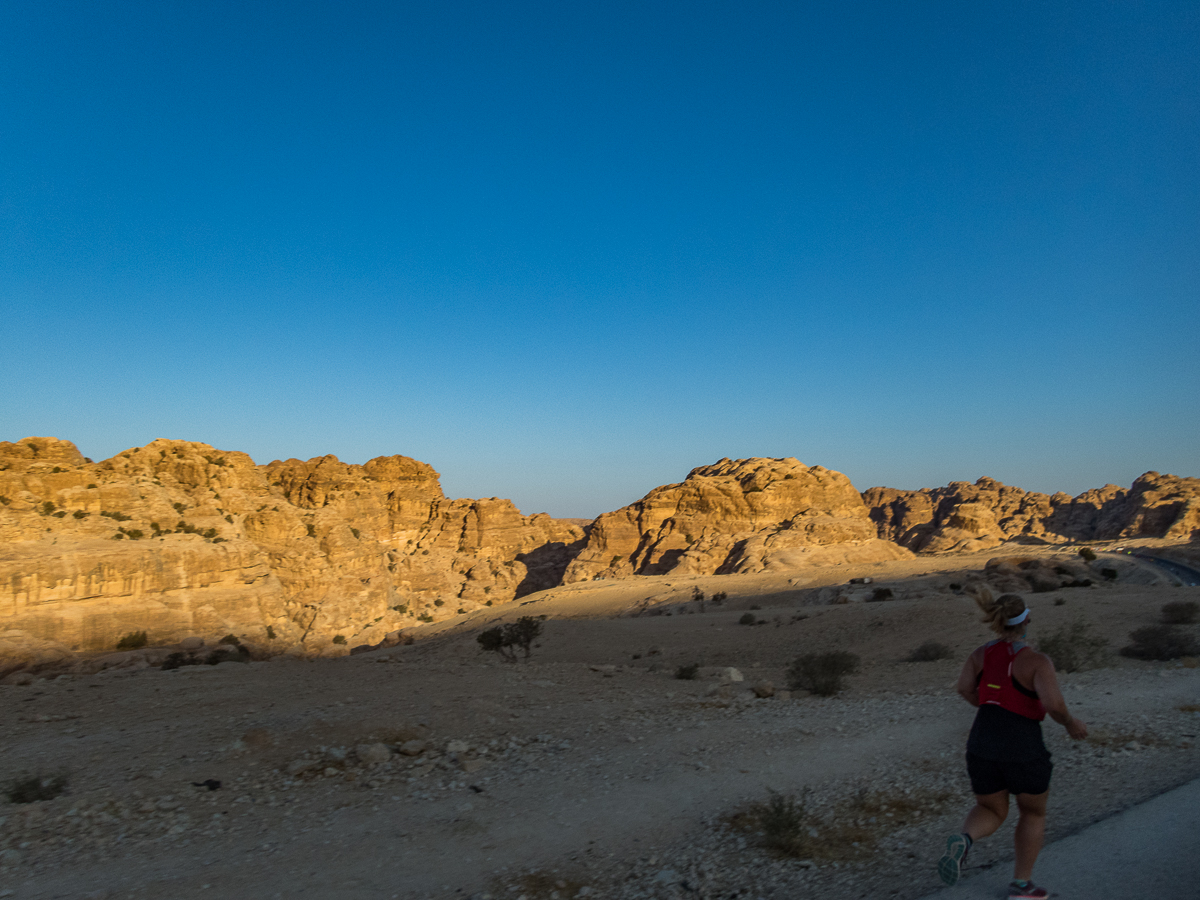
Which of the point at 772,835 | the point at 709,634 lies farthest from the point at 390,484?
the point at 772,835

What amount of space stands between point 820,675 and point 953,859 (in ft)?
24.9

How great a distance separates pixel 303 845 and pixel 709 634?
1781cm

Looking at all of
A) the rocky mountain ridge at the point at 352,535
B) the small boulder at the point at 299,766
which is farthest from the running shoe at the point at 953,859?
the rocky mountain ridge at the point at 352,535

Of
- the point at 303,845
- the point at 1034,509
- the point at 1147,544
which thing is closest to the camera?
the point at 303,845

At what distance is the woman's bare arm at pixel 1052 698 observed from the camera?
300cm

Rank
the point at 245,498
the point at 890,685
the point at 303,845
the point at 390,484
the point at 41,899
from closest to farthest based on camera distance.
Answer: the point at 41,899 → the point at 303,845 → the point at 890,685 → the point at 245,498 → the point at 390,484

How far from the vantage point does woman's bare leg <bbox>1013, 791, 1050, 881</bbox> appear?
3.07m

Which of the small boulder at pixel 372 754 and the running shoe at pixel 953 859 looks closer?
the running shoe at pixel 953 859

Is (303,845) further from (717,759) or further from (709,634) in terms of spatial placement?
(709,634)

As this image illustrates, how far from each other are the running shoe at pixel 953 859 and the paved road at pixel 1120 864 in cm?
10

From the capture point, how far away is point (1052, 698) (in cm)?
303

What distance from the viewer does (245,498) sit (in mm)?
39438

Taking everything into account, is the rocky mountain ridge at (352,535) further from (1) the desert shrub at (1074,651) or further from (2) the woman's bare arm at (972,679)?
(2) the woman's bare arm at (972,679)

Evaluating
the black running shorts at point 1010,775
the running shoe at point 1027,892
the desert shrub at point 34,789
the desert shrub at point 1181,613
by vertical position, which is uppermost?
the black running shorts at point 1010,775
